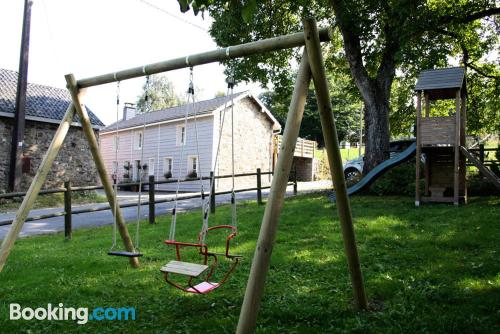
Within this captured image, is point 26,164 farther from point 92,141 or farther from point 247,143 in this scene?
point 92,141

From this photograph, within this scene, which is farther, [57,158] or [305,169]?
[305,169]

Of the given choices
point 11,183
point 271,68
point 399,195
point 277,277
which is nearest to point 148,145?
point 11,183

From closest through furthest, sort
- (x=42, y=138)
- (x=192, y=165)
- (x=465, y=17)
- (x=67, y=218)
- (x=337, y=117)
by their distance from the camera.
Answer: (x=67, y=218), (x=465, y=17), (x=42, y=138), (x=192, y=165), (x=337, y=117)

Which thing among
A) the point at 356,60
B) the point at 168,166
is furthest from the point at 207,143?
the point at 356,60

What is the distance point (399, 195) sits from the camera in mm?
12320

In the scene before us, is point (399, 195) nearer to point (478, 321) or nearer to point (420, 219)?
point (420, 219)

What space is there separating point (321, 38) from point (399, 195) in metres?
10.3

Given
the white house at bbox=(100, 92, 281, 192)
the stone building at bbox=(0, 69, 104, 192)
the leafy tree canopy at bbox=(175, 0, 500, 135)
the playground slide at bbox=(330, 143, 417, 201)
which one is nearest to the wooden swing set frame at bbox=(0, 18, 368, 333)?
the leafy tree canopy at bbox=(175, 0, 500, 135)

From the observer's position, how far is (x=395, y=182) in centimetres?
1262

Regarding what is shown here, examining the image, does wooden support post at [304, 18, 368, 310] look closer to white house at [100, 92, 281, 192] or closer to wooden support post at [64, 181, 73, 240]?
wooden support post at [64, 181, 73, 240]

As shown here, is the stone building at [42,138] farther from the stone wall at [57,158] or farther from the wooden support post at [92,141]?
the wooden support post at [92,141]

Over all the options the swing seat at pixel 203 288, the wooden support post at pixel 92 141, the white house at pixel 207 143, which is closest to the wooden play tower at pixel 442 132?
the wooden support post at pixel 92 141

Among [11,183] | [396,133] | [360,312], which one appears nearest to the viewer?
[360,312]

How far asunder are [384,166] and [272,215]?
31.2ft
